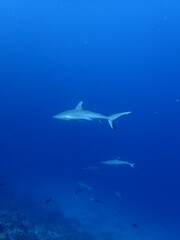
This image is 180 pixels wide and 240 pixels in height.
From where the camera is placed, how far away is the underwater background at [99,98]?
125ft

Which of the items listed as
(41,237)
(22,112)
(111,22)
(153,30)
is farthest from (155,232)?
(111,22)

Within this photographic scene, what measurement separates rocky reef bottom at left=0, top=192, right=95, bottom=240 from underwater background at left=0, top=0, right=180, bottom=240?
0.57ft

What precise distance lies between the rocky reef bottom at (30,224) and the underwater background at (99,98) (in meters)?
0.17

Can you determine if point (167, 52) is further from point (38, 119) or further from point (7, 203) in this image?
point (7, 203)

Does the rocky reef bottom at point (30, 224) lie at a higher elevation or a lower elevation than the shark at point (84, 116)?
lower

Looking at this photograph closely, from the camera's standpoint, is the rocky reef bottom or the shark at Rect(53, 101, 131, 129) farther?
the rocky reef bottom

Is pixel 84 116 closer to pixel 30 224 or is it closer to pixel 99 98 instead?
pixel 30 224

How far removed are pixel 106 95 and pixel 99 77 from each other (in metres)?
28.9

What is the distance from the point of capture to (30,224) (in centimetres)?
1889

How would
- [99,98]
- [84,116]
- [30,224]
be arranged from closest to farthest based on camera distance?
[84,116] → [30,224] → [99,98]

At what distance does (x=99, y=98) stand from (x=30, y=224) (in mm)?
109804

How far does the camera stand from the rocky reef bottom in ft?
50.5

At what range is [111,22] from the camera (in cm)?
11425

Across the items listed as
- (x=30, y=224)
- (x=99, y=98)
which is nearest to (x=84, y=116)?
(x=30, y=224)
